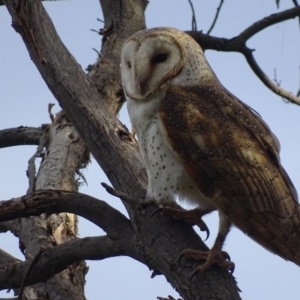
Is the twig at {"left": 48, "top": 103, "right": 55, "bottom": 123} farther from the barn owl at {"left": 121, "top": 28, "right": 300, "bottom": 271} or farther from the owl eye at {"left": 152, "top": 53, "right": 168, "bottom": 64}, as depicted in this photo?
the owl eye at {"left": 152, "top": 53, "right": 168, "bottom": 64}

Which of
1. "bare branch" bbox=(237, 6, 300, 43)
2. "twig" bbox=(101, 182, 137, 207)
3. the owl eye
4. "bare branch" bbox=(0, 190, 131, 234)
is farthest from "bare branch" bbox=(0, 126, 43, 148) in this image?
"twig" bbox=(101, 182, 137, 207)

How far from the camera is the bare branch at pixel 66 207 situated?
4344mm

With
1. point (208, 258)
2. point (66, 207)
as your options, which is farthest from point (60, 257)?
point (208, 258)

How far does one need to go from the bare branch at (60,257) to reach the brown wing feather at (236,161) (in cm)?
55

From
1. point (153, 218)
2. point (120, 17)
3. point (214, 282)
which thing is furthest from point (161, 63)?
point (120, 17)

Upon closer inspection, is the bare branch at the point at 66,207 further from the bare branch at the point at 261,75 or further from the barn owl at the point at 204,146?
the bare branch at the point at 261,75

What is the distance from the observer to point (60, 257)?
4.49 meters

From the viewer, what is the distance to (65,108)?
486 cm

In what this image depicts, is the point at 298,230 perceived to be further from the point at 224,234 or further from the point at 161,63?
the point at 161,63

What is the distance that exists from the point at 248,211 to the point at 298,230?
257mm

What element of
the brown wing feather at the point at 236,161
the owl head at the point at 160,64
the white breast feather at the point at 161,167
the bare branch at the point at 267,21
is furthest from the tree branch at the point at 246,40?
the white breast feather at the point at 161,167

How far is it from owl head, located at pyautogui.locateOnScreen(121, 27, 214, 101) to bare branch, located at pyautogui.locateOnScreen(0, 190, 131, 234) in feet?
2.40

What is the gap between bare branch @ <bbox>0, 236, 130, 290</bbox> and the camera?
4.43 metres

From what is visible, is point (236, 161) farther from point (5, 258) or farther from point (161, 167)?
point (5, 258)
